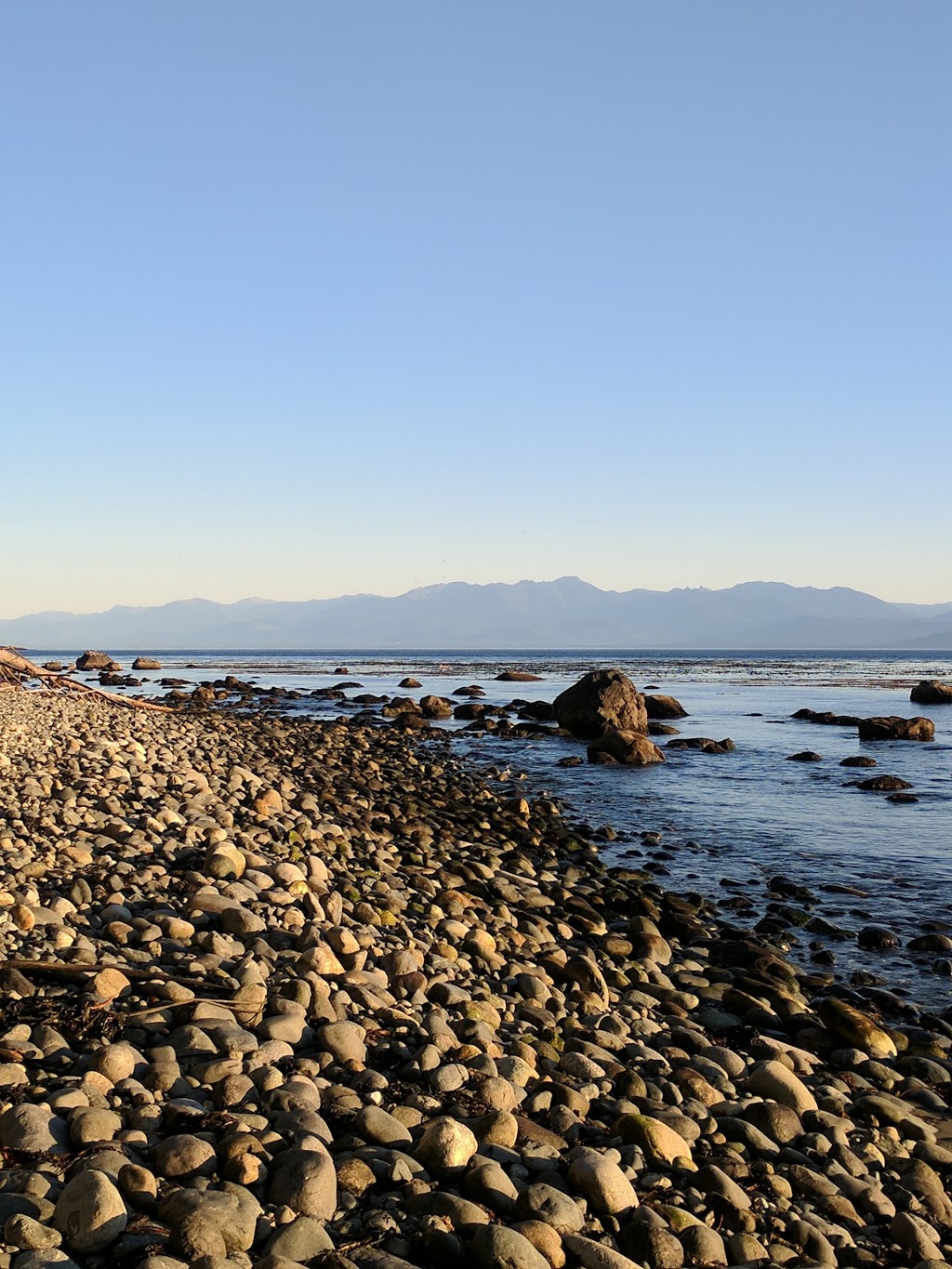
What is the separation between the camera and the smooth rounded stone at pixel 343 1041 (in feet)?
17.9

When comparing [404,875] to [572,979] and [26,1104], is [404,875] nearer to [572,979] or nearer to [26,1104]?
[572,979]

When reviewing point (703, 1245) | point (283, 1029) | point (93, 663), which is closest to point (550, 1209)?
point (703, 1245)

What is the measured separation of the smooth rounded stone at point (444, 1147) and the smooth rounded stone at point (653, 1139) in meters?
0.99

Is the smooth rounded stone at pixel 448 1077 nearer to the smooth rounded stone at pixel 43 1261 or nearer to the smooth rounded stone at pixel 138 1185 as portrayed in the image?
the smooth rounded stone at pixel 138 1185

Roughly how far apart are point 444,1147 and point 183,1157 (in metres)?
1.16

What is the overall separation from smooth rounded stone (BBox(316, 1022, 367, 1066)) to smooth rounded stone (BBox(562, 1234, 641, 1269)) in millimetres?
1739

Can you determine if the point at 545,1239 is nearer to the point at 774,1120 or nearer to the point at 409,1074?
the point at 409,1074

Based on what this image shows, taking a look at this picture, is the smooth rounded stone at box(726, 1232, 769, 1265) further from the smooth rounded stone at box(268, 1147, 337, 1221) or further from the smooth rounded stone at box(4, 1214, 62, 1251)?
the smooth rounded stone at box(4, 1214, 62, 1251)

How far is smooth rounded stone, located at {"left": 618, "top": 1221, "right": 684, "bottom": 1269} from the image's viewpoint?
4180 millimetres

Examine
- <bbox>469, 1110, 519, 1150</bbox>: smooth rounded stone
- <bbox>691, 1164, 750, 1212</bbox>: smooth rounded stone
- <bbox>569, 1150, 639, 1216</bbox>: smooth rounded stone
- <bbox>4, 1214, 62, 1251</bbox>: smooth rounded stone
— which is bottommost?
<bbox>691, 1164, 750, 1212</bbox>: smooth rounded stone

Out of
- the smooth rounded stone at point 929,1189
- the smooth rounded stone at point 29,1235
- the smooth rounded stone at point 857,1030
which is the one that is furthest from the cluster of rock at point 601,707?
the smooth rounded stone at point 29,1235

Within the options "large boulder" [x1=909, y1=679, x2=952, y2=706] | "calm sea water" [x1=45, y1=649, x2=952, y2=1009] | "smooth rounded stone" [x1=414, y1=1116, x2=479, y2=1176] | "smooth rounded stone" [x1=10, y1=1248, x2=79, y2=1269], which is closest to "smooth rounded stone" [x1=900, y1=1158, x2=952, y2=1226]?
"smooth rounded stone" [x1=414, y1=1116, x2=479, y2=1176]

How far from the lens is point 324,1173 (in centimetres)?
404

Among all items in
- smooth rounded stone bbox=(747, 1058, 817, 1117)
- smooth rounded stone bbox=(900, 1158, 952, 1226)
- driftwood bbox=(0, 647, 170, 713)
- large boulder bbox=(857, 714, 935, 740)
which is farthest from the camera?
large boulder bbox=(857, 714, 935, 740)
